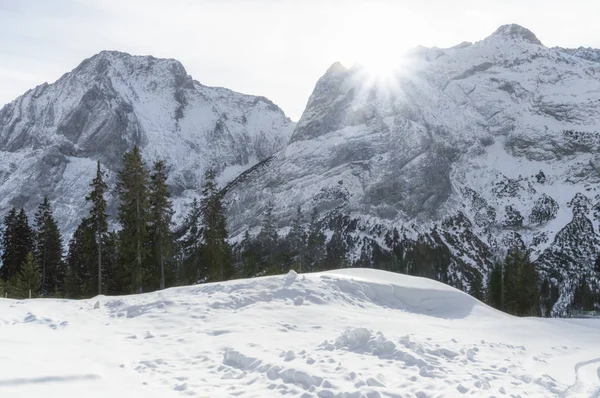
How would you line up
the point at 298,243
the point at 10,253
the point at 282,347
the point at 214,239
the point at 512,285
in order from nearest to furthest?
the point at 282,347, the point at 214,239, the point at 10,253, the point at 512,285, the point at 298,243

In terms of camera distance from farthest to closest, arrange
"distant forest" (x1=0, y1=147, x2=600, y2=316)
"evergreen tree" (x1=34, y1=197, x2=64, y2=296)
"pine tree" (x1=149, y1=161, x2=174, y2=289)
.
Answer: "evergreen tree" (x1=34, y1=197, x2=64, y2=296) < "pine tree" (x1=149, y1=161, x2=174, y2=289) < "distant forest" (x1=0, y1=147, x2=600, y2=316)

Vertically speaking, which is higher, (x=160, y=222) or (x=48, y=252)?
(x=160, y=222)

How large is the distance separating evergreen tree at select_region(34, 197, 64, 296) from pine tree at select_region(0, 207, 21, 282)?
2.23 m

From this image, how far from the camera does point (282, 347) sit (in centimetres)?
1145

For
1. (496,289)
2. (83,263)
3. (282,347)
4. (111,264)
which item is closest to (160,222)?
(111,264)

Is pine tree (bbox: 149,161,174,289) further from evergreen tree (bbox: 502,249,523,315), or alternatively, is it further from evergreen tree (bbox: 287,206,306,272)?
evergreen tree (bbox: 502,249,523,315)

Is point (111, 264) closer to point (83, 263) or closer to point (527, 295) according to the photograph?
point (83, 263)

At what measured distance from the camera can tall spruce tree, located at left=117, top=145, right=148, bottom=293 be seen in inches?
1390

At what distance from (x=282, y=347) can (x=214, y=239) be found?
Answer: 3476 centimetres

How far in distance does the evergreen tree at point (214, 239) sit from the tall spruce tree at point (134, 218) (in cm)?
930

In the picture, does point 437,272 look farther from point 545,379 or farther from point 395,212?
point 545,379

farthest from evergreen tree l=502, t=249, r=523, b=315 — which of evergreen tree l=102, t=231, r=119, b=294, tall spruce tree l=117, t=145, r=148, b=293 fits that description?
evergreen tree l=102, t=231, r=119, b=294

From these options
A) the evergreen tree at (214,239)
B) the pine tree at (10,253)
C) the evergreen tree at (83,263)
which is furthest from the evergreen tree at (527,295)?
the pine tree at (10,253)

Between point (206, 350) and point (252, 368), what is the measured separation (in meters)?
1.84
